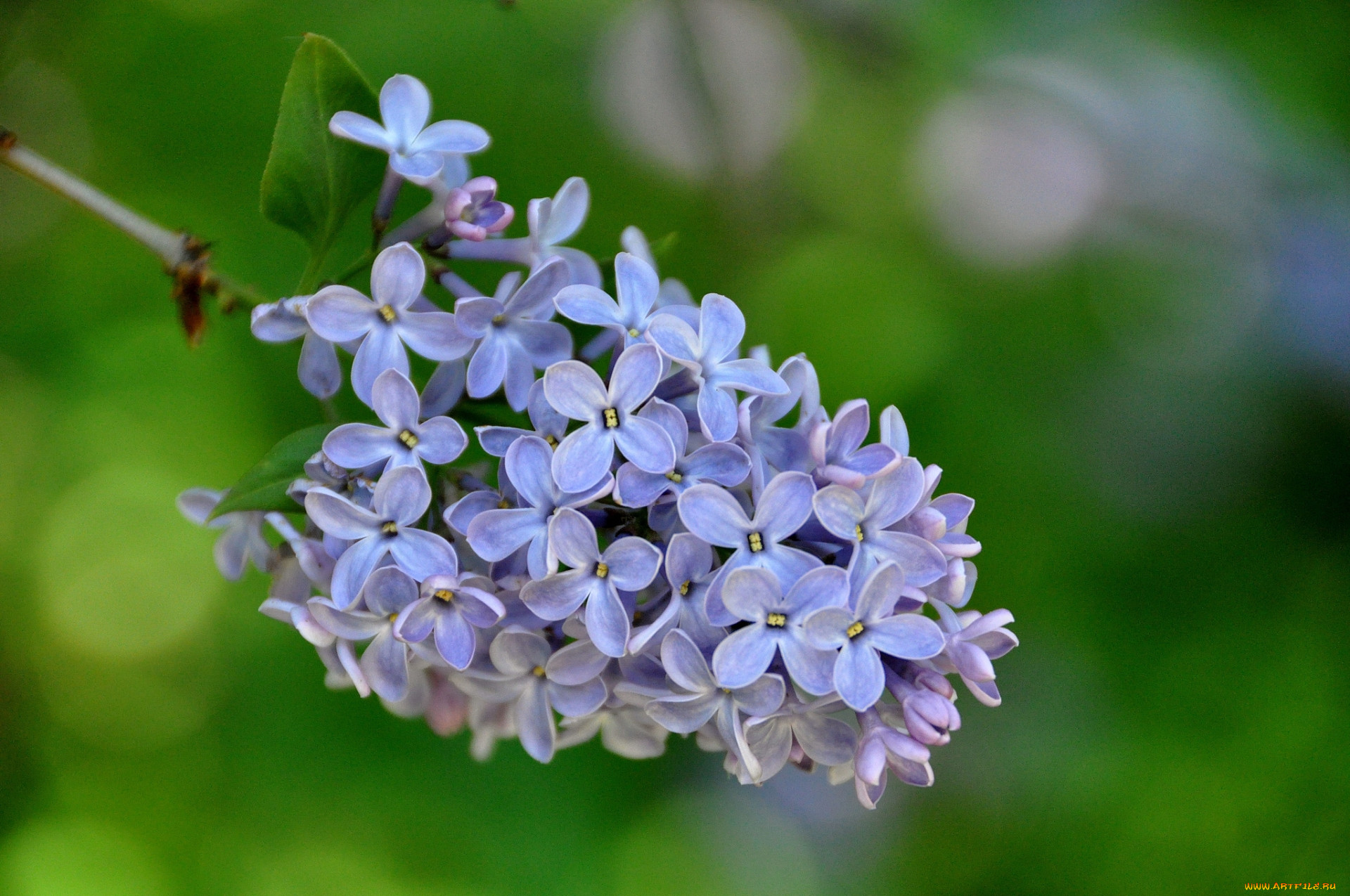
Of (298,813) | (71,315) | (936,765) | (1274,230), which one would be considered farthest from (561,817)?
(1274,230)

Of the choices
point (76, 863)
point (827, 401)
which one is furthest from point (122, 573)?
point (827, 401)

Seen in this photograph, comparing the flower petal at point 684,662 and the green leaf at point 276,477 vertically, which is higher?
the flower petal at point 684,662

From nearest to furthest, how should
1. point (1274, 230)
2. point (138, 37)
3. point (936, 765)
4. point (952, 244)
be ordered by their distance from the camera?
point (1274, 230) → point (138, 37) → point (936, 765) → point (952, 244)

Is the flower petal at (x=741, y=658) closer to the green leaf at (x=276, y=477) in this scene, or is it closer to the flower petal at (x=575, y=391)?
the flower petal at (x=575, y=391)

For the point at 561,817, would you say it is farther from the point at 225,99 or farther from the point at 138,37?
the point at 138,37

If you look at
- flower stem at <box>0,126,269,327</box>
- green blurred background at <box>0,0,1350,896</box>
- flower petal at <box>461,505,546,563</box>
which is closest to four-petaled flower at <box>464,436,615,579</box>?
flower petal at <box>461,505,546,563</box>

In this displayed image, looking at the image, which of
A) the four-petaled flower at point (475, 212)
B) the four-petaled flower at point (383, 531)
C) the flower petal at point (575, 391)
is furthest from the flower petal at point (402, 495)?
the four-petaled flower at point (475, 212)

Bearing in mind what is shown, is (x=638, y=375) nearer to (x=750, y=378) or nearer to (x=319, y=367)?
(x=750, y=378)
